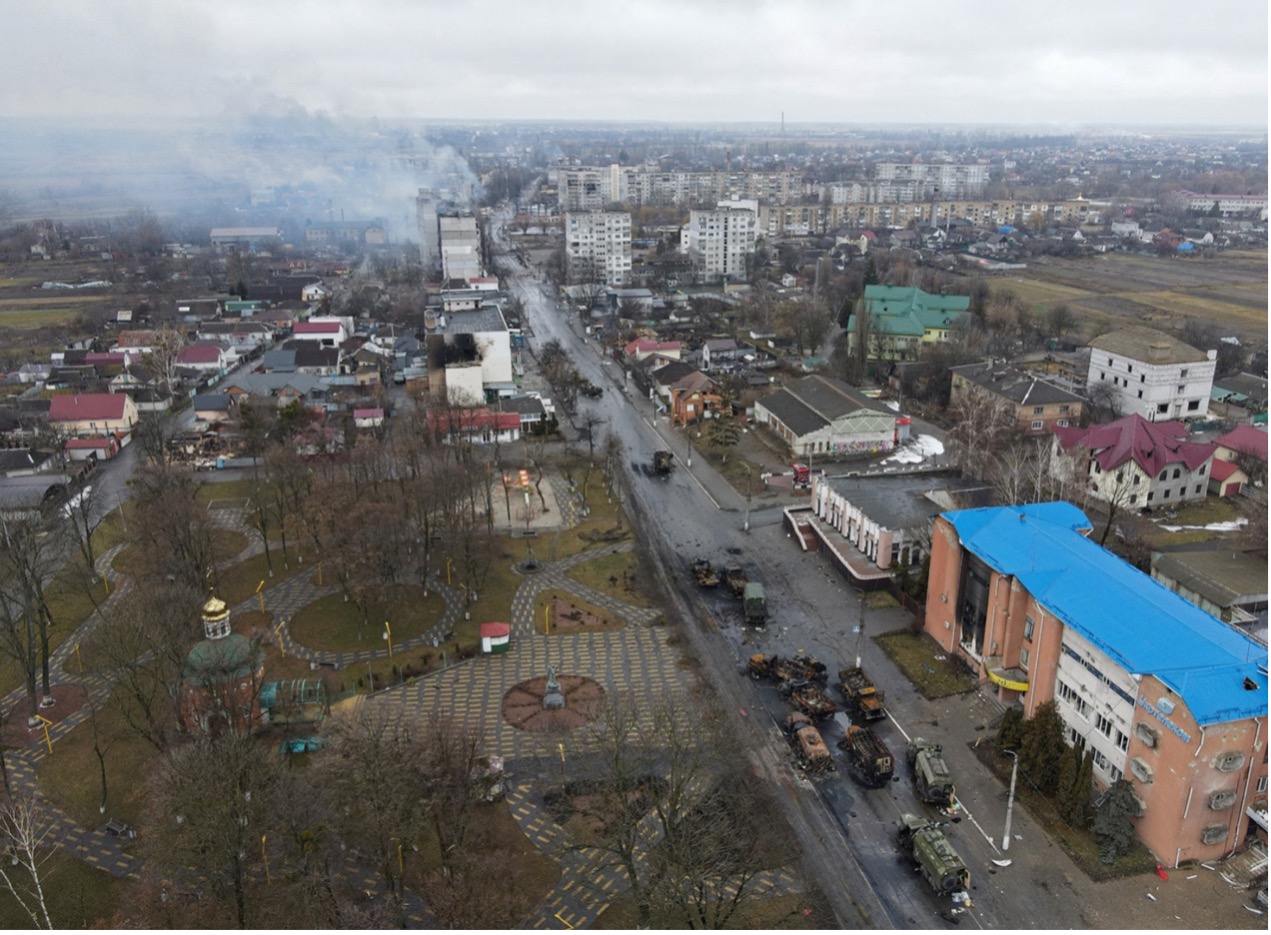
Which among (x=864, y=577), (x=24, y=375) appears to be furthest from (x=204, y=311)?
(x=864, y=577)

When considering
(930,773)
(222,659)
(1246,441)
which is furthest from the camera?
(1246,441)

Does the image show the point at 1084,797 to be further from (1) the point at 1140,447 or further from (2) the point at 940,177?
(2) the point at 940,177

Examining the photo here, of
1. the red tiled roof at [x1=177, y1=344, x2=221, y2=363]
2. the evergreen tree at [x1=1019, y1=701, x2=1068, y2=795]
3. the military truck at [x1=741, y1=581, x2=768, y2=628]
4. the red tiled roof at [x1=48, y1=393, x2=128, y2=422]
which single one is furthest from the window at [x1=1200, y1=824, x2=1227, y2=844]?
the red tiled roof at [x1=177, y1=344, x2=221, y2=363]

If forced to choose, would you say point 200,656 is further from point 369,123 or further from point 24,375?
point 369,123

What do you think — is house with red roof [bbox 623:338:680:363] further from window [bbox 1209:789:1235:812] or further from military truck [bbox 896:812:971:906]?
window [bbox 1209:789:1235:812]

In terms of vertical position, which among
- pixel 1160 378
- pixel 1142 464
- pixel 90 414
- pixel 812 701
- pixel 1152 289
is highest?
pixel 1152 289

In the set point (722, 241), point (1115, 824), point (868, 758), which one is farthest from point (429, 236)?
point (1115, 824)
